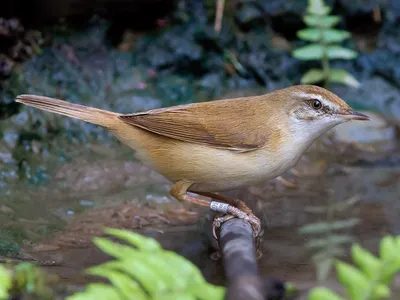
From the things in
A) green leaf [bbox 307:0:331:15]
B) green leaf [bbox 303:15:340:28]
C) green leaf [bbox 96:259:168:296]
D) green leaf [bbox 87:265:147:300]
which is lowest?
green leaf [bbox 87:265:147:300]

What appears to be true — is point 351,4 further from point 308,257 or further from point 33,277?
point 33,277

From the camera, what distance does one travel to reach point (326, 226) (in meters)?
5.64

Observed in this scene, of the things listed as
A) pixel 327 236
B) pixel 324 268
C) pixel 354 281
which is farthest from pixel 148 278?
pixel 327 236

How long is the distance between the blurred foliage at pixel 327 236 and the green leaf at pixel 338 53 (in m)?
2.09

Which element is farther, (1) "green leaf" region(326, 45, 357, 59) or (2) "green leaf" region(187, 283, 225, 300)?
(1) "green leaf" region(326, 45, 357, 59)

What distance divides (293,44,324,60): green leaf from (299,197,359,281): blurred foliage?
6.93ft

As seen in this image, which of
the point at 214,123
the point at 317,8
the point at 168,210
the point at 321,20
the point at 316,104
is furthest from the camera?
the point at 321,20

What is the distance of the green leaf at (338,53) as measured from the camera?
25.1ft

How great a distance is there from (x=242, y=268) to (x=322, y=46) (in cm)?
525

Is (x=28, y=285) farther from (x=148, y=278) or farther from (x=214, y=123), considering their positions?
(x=214, y=123)

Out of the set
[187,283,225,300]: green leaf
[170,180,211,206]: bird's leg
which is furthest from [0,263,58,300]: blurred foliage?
[170,180,211,206]: bird's leg

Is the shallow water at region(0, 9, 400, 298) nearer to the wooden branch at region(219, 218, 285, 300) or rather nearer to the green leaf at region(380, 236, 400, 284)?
the wooden branch at region(219, 218, 285, 300)

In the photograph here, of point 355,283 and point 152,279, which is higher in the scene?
point 355,283

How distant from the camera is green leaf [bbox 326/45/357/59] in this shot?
7.66 m
